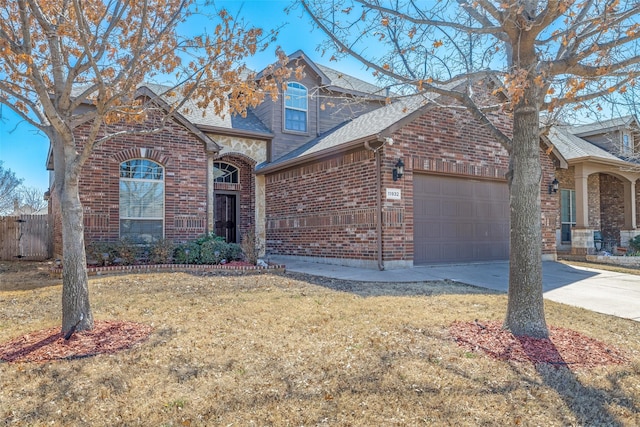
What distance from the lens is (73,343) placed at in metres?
4.60

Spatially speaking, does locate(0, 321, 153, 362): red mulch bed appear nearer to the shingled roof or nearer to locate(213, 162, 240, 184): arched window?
the shingled roof

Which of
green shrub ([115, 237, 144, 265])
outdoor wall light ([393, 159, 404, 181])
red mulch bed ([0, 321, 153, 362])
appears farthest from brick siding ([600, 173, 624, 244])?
red mulch bed ([0, 321, 153, 362])

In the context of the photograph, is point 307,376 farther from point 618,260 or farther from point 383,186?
point 618,260

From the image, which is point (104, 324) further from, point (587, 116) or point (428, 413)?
point (587, 116)

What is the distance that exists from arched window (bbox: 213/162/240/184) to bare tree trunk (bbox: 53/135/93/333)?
419 inches

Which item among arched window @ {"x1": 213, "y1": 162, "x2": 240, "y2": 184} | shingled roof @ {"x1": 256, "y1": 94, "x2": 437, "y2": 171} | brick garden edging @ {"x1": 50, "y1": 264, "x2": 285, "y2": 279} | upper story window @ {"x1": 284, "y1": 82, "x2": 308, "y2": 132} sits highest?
upper story window @ {"x1": 284, "y1": 82, "x2": 308, "y2": 132}

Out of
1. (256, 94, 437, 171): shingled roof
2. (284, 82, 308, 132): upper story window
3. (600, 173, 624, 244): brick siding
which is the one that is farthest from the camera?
(600, 173, 624, 244): brick siding

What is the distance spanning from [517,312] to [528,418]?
206cm

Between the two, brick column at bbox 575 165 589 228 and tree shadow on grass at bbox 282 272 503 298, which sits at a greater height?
brick column at bbox 575 165 589 228

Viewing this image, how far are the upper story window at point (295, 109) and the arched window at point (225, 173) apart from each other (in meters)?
2.51

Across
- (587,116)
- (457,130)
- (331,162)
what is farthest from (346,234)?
(587,116)

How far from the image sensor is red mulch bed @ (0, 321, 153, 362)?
4285 mm

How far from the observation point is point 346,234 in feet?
38.4

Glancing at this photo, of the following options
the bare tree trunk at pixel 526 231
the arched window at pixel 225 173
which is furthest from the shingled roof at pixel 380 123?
the bare tree trunk at pixel 526 231
